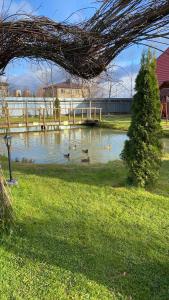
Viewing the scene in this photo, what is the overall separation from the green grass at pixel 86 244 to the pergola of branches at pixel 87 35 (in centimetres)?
149

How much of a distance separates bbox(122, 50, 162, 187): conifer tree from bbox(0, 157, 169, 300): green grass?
0.26 m

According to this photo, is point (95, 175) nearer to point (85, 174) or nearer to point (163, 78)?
point (85, 174)

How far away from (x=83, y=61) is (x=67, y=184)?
247cm

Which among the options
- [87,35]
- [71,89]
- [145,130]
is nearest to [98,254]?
[87,35]

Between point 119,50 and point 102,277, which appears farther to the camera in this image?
point 119,50

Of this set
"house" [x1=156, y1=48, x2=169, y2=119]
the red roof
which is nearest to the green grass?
"house" [x1=156, y1=48, x2=169, y2=119]

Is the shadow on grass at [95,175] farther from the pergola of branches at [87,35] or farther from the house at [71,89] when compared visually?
the pergola of branches at [87,35]

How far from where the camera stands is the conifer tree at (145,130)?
17.1 ft

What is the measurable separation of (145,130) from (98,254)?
2487mm

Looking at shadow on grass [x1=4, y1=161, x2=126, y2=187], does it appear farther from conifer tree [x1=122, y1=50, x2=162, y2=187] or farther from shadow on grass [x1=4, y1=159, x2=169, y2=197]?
conifer tree [x1=122, y1=50, x2=162, y2=187]

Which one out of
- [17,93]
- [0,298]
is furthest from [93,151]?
[17,93]

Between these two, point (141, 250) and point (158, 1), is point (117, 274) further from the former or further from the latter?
point (158, 1)

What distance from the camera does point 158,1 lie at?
8.66ft

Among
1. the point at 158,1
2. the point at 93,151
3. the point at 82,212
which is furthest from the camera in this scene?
the point at 93,151
